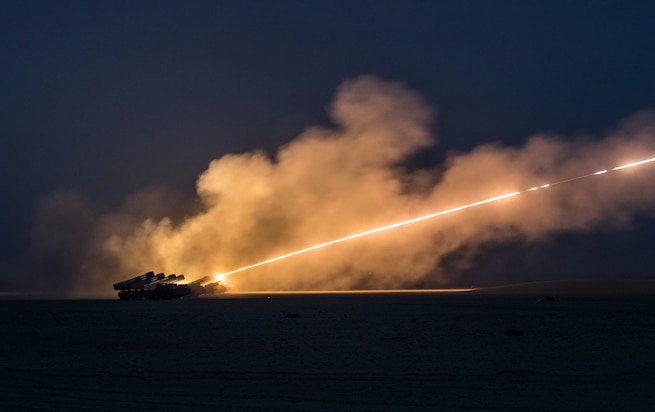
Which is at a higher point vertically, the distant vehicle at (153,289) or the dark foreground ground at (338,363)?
the distant vehicle at (153,289)

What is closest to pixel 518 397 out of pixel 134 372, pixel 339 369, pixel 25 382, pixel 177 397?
pixel 339 369

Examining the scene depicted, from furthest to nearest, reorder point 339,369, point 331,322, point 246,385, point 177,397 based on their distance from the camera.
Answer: point 331,322 → point 339,369 → point 246,385 → point 177,397

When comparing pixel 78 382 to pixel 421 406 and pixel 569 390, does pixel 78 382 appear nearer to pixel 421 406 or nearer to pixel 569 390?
pixel 421 406

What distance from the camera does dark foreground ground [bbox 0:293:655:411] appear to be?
1342 centimetres

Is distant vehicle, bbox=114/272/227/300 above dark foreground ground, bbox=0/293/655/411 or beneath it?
above

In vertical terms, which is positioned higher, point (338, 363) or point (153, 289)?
point (153, 289)

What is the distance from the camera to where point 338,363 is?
18.1 metres

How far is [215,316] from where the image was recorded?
1288 inches

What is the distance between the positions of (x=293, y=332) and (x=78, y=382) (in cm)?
955

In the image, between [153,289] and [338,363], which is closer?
[338,363]

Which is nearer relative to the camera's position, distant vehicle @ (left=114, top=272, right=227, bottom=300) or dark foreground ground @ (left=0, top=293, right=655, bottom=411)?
dark foreground ground @ (left=0, top=293, right=655, bottom=411)

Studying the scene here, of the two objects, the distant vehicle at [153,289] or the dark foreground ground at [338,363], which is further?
the distant vehicle at [153,289]

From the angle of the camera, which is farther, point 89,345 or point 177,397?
point 89,345

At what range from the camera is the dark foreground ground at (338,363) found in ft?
44.0
